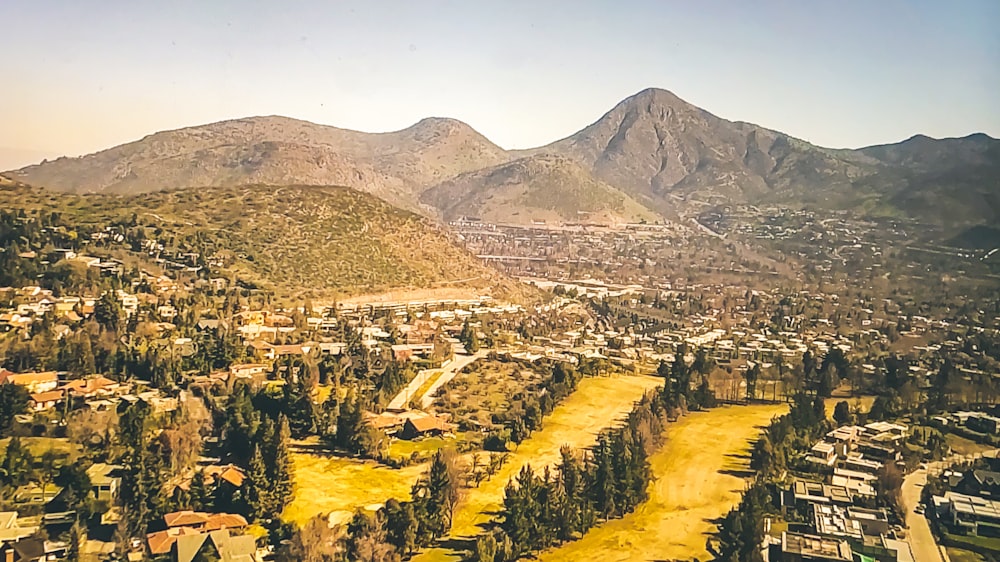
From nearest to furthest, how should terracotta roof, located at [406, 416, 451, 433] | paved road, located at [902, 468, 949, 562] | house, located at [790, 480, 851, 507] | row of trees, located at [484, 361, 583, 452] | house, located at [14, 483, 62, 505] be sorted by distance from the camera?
paved road, located at [902, 468, 949, 562]
house, located at [14, 483, 62, 505]
house, located at [790, 480, 851, 507]
row of trees, located at [484, 361, 583, 452]
terracotta roof, located at [406, 416, 451, 433]

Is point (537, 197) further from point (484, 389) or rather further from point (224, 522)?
point (224, 522)

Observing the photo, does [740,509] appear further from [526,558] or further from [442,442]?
[442,442]

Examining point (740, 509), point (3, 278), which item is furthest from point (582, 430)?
point (3, 278)

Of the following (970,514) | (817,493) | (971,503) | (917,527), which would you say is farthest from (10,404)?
(971,503)

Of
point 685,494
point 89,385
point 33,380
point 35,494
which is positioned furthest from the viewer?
point 89,385

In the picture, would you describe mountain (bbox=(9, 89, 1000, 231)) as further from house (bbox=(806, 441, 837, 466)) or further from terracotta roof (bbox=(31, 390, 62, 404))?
terracotta roof (bbox=(31, 390, 62, 404))

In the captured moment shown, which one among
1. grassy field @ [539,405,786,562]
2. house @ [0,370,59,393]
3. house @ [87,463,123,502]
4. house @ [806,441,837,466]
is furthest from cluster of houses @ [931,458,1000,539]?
house @ [0,370,59,393]
